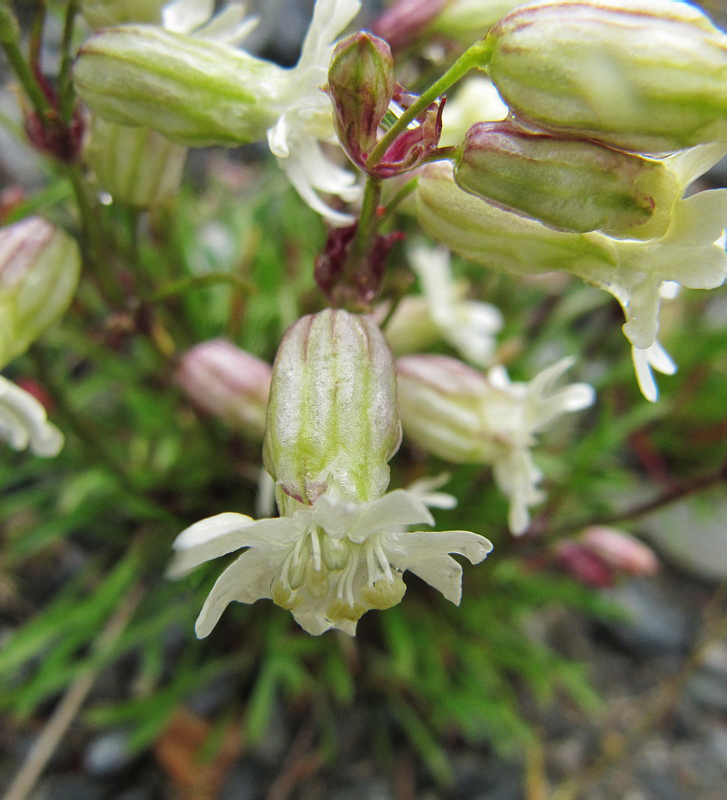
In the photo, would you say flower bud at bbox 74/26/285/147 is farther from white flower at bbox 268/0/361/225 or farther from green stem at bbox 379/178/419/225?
green stem at bbox 379/178/419/225

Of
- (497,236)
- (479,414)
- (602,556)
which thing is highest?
(497,236)

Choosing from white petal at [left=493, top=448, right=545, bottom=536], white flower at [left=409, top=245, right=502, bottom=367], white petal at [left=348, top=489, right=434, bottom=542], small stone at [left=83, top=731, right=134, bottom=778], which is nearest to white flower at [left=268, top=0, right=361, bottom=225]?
white petal at [left=348, top=489, right=434, bottom=542]

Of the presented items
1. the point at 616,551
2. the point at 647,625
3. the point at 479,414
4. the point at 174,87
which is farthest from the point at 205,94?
the point at 647,625

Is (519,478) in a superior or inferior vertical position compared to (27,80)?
inferior

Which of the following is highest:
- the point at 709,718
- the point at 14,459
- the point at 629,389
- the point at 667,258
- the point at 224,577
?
the point at 667,258

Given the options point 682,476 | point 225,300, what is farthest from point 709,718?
point 225,300

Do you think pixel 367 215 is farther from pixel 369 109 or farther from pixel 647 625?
pixel 647 625

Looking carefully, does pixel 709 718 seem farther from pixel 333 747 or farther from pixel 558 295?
pixel 558 295

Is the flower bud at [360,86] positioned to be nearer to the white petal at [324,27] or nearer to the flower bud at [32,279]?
the white petal at [324,27]
